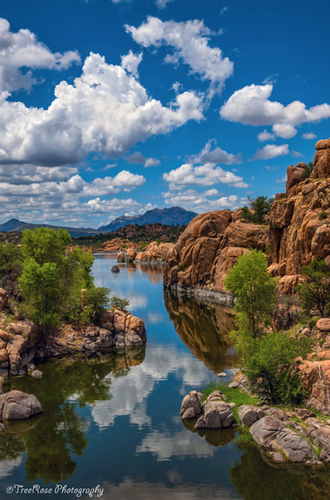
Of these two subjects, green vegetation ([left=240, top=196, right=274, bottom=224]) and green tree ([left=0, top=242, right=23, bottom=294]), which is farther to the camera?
green vegetation ([left=240, top=196, right=274, bottom=224])

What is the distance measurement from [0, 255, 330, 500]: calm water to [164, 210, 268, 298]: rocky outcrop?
162 feet

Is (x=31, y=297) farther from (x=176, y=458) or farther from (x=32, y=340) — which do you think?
(x=176, y=458)

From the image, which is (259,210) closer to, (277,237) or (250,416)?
(277,237)

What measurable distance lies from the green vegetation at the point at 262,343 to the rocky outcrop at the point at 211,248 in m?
51.4

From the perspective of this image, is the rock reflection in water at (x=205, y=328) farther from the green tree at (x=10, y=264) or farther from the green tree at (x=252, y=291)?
the green tree at (x=10, y=264)

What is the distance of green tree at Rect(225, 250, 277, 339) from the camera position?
39.3 metres

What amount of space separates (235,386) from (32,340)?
26863 mm

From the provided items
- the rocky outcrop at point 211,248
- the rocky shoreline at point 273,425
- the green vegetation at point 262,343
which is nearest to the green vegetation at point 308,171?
the rocky outcrop at point 211,248

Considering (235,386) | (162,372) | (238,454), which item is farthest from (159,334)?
(238,454)

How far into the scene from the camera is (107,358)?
49344 millimetres

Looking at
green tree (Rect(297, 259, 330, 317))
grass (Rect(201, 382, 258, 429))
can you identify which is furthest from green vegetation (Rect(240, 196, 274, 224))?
grass (Rect(201, 382, 258, 429))

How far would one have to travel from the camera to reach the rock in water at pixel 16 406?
31359 millimetres

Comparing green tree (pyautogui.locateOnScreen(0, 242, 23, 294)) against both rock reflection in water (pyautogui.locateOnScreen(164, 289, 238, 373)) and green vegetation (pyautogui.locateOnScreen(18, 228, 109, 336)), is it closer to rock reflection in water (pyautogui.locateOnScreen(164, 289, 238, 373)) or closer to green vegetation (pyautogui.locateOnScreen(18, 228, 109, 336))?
green vegetation (pyautogui.locateOnScreen(18, 228, 109, 336))

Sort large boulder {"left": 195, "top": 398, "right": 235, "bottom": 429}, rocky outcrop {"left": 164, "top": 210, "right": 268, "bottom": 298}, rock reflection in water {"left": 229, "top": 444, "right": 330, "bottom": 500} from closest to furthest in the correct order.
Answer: rock reflection in water {"left": 229, "top": 444, "right": 330, "bottom": 500}, large boulder {"left": 195, "top": 398, "right": 235, "bottom": 429}, rocky outcrop {"left": 164, "top": 210, "right": 268, "bottom": 298}
